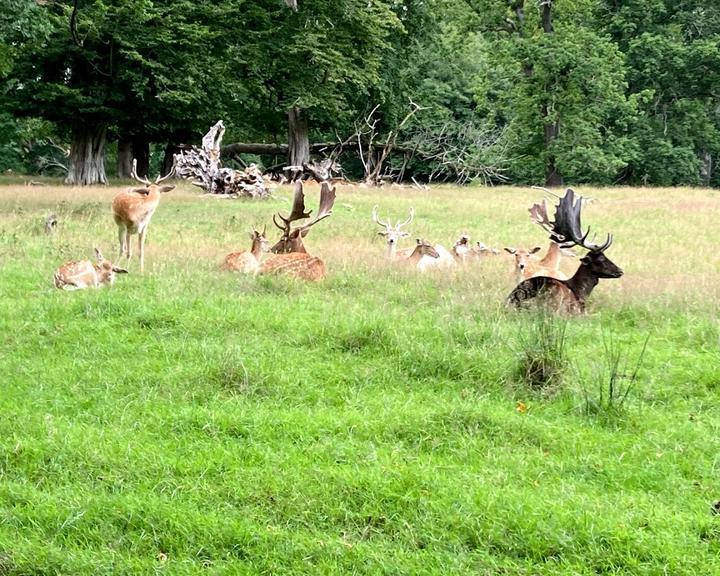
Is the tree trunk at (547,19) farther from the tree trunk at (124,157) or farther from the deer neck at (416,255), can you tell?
the deer neck at (416,255)

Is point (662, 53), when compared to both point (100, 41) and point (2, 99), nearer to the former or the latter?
point (100, 41)

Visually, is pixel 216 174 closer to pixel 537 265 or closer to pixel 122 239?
pixel 122 239

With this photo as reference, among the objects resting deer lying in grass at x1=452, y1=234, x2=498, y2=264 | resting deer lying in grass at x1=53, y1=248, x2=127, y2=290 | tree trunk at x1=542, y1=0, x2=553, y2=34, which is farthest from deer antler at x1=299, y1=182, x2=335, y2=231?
tree trunk at x1=542, y1=0, x2=553, y2=34

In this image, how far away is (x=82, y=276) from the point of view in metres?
8.03

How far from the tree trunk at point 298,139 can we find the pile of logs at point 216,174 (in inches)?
220

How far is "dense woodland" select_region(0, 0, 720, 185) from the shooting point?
2372 centimetres

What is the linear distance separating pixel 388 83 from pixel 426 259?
74.0ft

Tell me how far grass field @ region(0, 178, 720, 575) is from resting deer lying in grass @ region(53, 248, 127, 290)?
0.19m

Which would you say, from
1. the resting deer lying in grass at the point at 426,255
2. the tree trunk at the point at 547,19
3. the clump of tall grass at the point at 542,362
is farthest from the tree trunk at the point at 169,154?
the clump of tall grass at the point at 542,362

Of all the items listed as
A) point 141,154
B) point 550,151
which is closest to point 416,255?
point 550,151

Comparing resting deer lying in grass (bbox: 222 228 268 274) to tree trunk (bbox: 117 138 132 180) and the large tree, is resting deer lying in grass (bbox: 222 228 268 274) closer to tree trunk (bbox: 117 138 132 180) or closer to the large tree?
the large tree

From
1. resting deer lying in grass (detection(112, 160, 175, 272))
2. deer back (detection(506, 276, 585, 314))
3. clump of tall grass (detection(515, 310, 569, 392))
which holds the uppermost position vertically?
resting deer lying in grass (detection(112, 160, 175, 272))

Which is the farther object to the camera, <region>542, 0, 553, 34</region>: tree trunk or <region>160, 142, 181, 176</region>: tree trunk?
<region>542, 0, 553, 34</region>: tree trunk

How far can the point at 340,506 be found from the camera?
3732 mm
